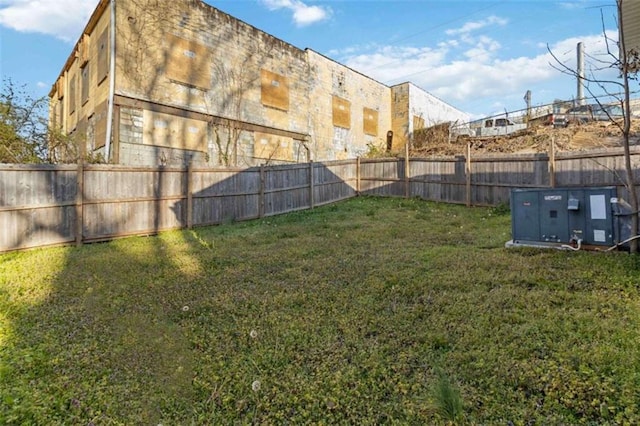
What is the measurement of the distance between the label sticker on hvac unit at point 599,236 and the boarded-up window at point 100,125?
11787 millimetres

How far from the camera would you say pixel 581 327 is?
2.58 m

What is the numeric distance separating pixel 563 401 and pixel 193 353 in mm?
2370

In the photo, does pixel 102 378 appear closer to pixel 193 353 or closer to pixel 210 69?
pixel 193 353

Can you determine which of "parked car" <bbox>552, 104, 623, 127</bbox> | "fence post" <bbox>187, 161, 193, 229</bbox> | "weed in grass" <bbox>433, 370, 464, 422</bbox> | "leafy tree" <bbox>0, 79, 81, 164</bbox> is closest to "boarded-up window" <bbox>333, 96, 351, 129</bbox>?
"parked car" <bbox>552, 104, 623, 127</bbox>

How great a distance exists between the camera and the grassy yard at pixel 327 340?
1910 mm

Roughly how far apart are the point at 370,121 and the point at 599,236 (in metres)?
17.7

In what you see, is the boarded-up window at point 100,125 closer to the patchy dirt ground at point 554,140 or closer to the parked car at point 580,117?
the patchy dirt ground at point 554,140

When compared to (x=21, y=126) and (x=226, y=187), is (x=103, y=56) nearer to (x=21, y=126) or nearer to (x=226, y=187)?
(x=21, y=126)

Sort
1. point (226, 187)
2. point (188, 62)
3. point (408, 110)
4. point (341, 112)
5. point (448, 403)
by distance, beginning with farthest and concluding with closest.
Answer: point (408, 110) < point (341, 112) < point (188, 62) < point (226, 187) < point (448, 403)

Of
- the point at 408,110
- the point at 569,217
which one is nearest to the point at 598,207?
the point at 569,217

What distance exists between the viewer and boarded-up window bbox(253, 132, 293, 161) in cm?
1434

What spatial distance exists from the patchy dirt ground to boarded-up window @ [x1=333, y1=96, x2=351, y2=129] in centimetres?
549

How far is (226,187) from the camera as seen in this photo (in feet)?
29.6

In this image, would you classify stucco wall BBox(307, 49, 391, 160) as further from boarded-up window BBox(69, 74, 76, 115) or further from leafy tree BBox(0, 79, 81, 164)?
leafy tree BBox(0, 79, 81, 164)
